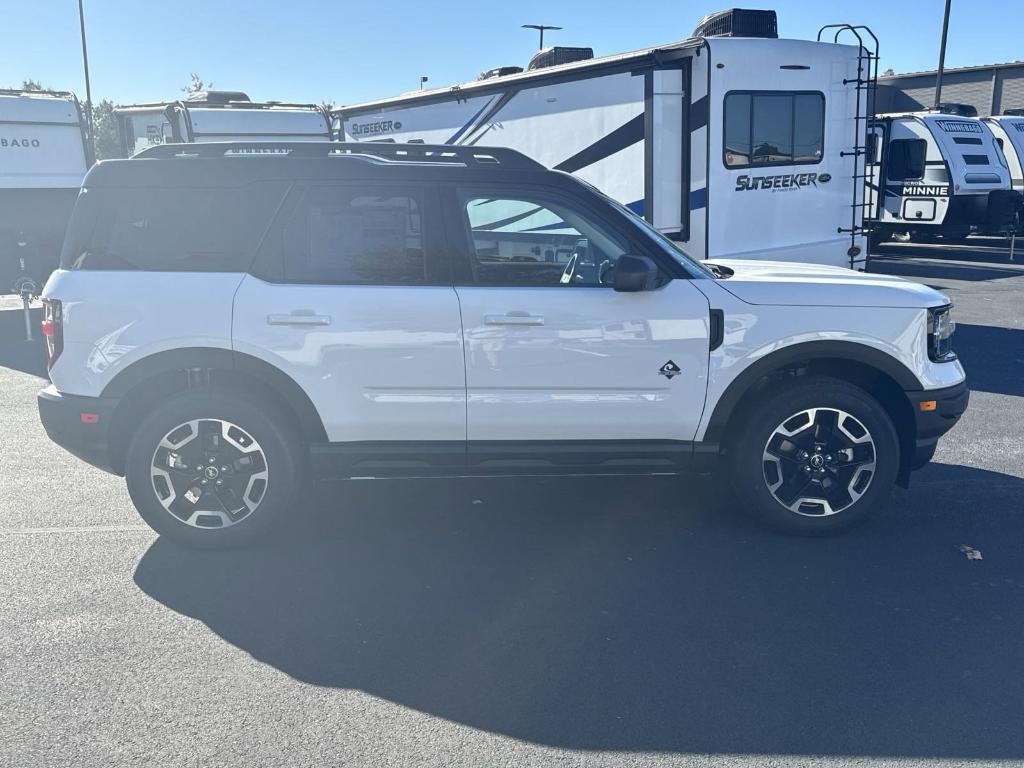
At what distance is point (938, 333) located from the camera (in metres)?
5.01

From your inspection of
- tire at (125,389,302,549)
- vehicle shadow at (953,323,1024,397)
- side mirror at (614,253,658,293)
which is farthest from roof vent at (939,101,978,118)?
tire at (125,389,302,549)

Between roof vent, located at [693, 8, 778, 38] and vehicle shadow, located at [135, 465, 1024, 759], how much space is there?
635 centimetres

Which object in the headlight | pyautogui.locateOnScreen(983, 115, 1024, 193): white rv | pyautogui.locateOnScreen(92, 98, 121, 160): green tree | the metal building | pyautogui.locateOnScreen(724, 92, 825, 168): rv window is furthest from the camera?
pyautogui.locateOnScreen(92, 98, 121, 160): green tree

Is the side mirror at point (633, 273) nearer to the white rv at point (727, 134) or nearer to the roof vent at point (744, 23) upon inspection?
the white rv at point (727, 134)

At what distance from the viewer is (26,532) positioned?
5.16 metres

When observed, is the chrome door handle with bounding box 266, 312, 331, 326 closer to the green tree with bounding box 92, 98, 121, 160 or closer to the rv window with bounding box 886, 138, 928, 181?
the rv window with bounding box 886, 138, 928, 181

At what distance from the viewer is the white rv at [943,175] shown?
1898 cm

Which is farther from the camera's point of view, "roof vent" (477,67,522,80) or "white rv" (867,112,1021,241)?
"white rv" (867,112,1021,241)

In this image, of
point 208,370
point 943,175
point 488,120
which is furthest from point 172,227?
point 943,175

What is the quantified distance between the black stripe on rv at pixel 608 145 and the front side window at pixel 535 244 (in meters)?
5.30

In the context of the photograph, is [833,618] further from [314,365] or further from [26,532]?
[26,532]

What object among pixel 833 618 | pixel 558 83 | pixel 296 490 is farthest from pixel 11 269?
pixel 833 618

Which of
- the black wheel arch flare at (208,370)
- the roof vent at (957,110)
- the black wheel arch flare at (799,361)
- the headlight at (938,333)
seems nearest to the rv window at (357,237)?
the black wheel arch flare at (208,370)

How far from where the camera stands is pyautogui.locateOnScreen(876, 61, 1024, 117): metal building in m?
37.8
